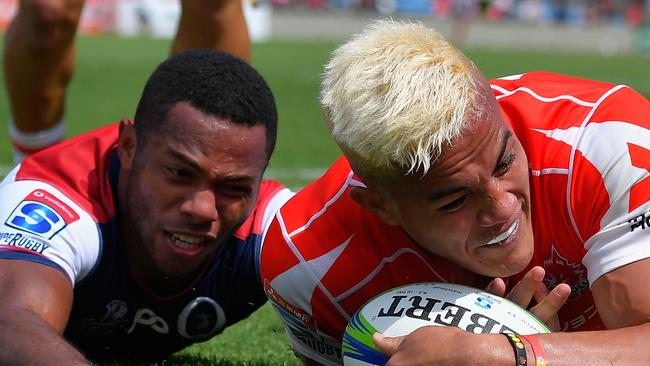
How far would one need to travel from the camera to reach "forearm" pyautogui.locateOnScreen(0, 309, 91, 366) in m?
3.39

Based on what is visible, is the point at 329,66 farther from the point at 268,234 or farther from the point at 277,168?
the point at 277,168

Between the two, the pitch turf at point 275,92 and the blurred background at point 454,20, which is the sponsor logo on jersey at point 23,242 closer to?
the pitch turf at point 275,92

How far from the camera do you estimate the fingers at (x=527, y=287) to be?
3494mm

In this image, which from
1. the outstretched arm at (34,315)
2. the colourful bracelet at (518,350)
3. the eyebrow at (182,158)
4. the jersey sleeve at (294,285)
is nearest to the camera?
the colourful bracelet at (518,350)

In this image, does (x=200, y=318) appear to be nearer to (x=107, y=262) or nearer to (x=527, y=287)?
(x=107, y=262)

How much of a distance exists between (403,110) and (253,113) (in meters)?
1.08

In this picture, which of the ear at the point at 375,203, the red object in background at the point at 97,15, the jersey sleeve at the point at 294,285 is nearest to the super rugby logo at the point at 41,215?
the jersey sleeve at the point at 294,285

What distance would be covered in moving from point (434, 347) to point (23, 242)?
5.17 ft

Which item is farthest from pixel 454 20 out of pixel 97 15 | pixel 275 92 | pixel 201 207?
pixel 201 207

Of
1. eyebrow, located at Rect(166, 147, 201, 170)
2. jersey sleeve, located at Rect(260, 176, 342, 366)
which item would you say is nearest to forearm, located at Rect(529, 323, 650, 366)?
jersey sleeve, located at Rect(260, 176, 342, 366)

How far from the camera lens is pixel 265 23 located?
36219 millimetres

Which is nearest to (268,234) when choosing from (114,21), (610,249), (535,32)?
(610,249)

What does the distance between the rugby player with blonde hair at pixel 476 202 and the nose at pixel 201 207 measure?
31 centimetres

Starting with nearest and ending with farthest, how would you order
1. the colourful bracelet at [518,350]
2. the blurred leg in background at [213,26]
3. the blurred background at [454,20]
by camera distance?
the colourful bracelet at [518,350]
the blurred leg in background at [213,26]
the blurred background at [454,20]
